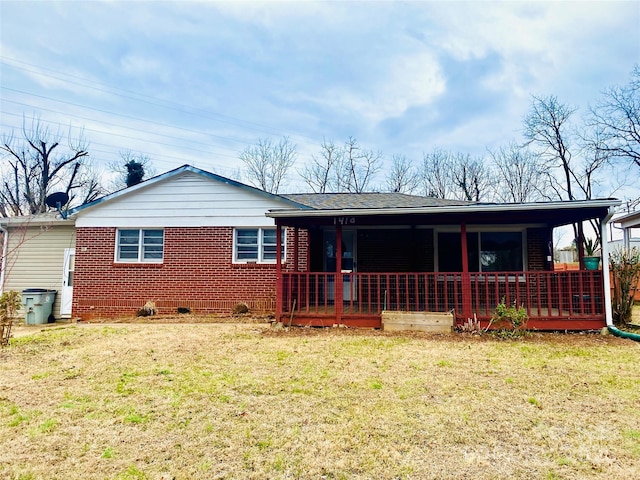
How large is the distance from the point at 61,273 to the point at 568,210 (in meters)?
13.3

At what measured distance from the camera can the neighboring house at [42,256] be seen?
11.6m

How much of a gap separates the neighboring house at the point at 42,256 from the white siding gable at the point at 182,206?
3.62ft

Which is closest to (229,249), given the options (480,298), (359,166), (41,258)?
(41,258)

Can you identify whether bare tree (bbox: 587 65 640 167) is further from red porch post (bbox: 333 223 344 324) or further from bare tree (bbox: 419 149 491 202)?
red porch post (bbox: 333 223 344 324)

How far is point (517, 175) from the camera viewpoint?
1130 inches

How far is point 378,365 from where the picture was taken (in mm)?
5402

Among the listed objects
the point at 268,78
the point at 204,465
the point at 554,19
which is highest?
the point at 268,78

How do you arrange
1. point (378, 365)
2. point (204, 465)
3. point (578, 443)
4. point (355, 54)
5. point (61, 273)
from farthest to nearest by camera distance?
point (355, 54), point (61, 273), point (378, 365), point (578, 443), point (204, 465)

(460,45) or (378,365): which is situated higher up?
(460,45)

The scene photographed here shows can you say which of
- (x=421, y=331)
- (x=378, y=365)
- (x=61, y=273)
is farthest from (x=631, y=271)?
(x=61, y=273)

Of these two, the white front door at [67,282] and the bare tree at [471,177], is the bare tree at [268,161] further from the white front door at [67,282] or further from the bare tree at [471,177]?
the white front door at [67,282]

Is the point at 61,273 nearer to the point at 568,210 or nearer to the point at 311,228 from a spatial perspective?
the point at 311,228

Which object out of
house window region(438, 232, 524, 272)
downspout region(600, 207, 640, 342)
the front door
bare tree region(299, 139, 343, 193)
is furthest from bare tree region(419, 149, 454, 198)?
downspout region(600, 207, 640, 342)

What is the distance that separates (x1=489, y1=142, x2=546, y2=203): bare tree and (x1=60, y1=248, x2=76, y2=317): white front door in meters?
27.3
